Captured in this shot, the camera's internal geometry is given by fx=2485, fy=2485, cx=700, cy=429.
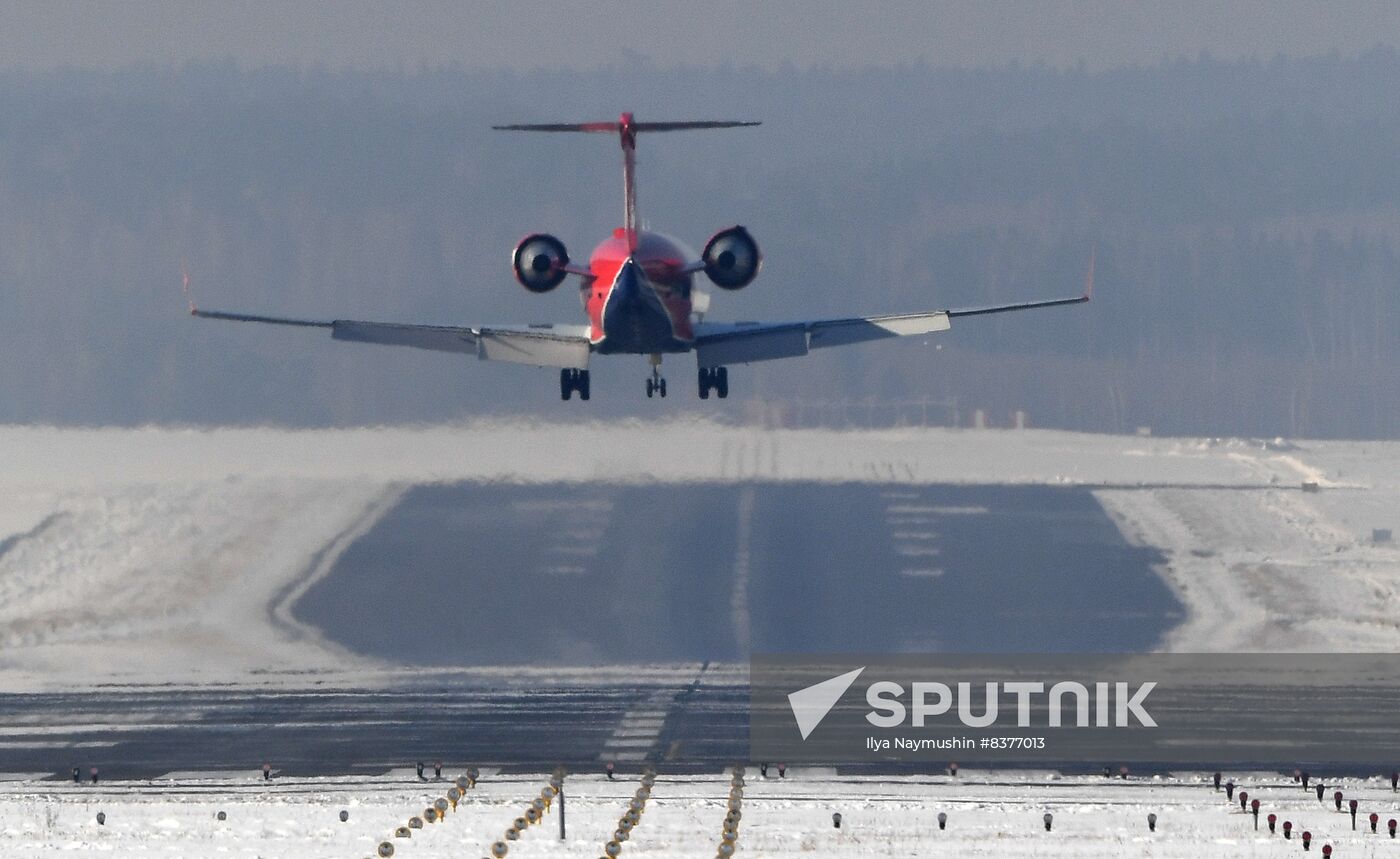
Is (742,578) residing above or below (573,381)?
below

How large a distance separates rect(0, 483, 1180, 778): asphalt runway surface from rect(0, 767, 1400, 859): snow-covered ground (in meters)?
3.75

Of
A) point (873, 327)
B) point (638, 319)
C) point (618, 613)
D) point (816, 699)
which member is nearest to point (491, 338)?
point (638, 319)

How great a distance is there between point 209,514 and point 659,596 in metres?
21.2

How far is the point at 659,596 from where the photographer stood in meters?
107

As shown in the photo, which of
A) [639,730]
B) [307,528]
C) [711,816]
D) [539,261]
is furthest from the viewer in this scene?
[307,528]

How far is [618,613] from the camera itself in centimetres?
10462

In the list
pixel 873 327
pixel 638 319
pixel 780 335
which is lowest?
pixel 780 335

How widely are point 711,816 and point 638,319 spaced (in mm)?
15149

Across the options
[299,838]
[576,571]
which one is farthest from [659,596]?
[299,838]

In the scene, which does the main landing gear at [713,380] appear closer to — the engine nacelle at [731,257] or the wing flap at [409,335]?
the wing flap at [409,335]

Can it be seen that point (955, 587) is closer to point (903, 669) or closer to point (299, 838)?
point (903, 669)

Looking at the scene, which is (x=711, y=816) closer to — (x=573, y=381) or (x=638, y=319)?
(x=638, y=319)

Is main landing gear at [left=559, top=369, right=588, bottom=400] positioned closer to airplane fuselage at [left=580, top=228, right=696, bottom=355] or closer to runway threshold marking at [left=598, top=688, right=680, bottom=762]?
airplane fuselage at [left=580, top=228, right=696, bottom=355]

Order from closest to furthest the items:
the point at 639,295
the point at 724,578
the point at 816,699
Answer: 1. the point at 639,295
2. the point at 816,699
3. the point at 724,578
